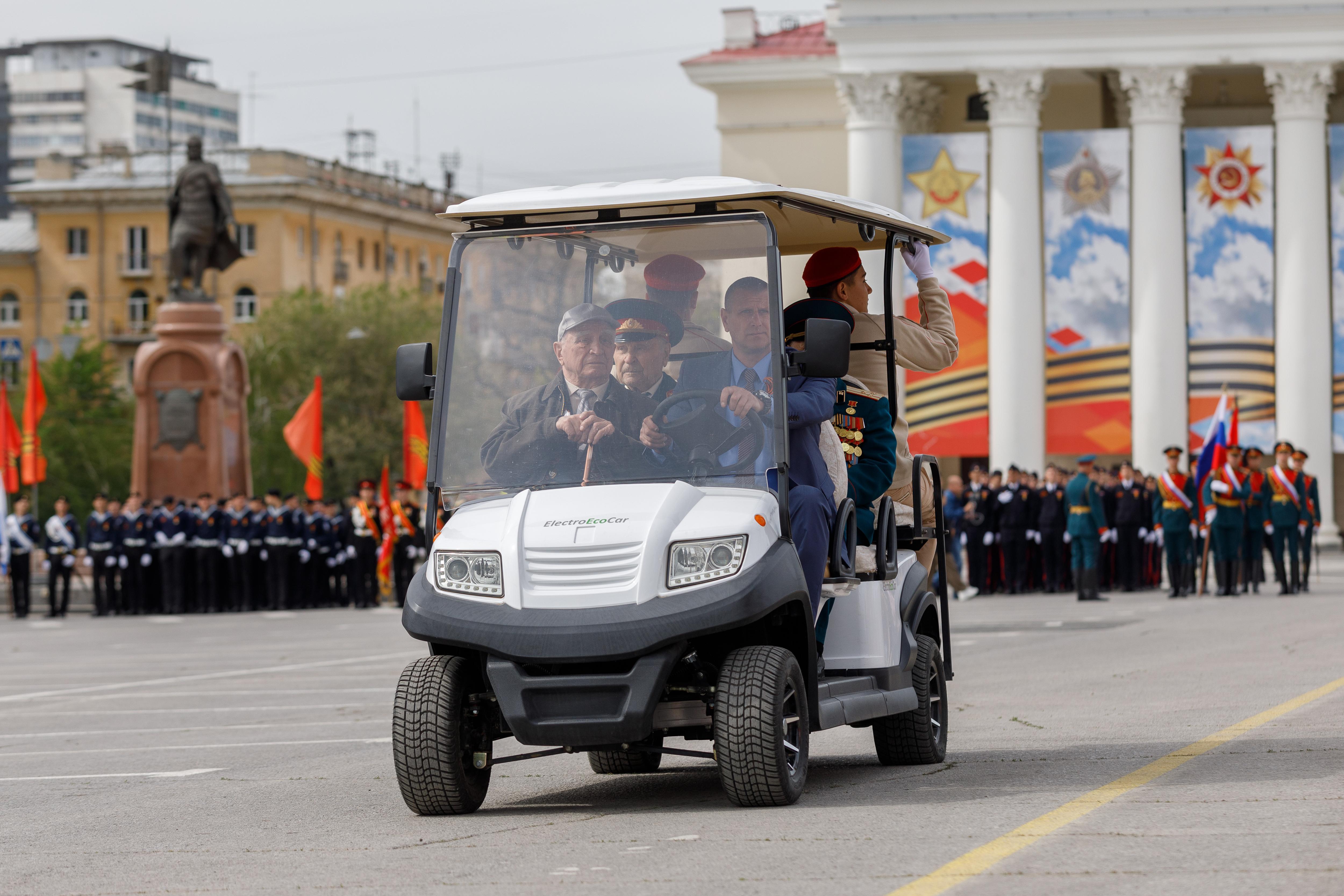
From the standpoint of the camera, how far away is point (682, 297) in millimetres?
9406

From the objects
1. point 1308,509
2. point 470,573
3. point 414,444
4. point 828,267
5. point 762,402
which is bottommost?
point 1308,509

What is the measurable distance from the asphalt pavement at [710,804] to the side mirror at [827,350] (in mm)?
1767

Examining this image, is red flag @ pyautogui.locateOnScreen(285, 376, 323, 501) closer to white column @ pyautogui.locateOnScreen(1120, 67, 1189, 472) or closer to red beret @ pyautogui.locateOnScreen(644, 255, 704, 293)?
white column @ pyautogui.locateOnScreen(1120, 67, 1189, 472)

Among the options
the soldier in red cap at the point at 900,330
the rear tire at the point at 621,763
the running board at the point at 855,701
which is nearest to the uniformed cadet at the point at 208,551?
the rear tire at the point at 621,763

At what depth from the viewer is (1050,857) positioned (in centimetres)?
730

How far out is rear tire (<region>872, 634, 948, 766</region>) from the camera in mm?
10312

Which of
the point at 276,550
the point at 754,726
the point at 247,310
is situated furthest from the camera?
the point at 247,310

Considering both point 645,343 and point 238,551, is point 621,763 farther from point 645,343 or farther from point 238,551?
point 238,551

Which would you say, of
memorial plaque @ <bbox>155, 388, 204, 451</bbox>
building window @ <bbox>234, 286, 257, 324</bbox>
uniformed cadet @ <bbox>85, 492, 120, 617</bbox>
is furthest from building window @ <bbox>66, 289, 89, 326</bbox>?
uniformed cadet @ <bbox>85, 492, 120, 617</bbox>

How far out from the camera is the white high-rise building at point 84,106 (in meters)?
175

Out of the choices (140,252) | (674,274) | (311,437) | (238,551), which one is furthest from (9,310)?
(674,274)

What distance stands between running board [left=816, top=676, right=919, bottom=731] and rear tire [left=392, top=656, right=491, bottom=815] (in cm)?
147

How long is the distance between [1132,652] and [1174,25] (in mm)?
35450

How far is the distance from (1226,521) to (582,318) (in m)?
21.8
